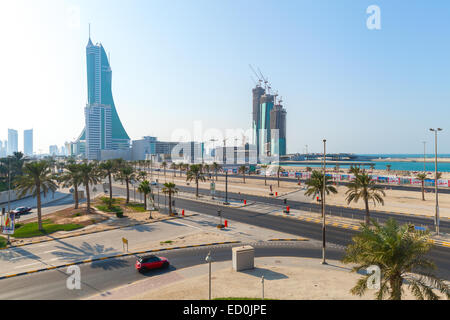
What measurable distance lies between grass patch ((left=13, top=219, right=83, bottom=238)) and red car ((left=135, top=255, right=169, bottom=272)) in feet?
63.3

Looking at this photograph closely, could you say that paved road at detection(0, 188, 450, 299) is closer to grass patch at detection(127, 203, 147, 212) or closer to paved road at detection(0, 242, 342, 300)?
paved road at detection(0, 242, 342, 300)

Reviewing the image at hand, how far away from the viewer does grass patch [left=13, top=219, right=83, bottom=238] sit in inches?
1288

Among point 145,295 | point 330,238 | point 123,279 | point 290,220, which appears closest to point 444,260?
point 330,238

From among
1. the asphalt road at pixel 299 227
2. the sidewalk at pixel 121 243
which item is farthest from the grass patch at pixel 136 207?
the sidewalk at pixel 121 243

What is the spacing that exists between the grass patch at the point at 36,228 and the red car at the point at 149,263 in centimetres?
1928

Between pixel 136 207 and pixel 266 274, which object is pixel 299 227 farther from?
pixel 136 207

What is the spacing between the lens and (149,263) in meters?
21.4

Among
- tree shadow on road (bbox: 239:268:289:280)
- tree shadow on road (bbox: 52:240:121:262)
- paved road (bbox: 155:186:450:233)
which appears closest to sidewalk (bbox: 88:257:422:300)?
tree shadow on road (bbox: 239:268:289:280)

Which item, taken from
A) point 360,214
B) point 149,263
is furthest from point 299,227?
point 149,263

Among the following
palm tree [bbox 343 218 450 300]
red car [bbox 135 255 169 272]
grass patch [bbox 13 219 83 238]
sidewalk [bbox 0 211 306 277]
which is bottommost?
grass patch [bbox 13 219 83 238]

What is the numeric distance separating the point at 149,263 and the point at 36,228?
78.2ft

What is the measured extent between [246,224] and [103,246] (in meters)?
18.3

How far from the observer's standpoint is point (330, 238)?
2984 cm

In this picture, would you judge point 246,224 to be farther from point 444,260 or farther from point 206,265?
point 444,260
